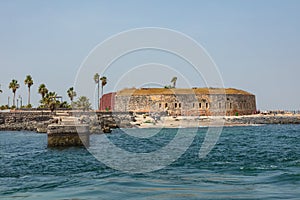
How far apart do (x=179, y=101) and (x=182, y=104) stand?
977 millimetres

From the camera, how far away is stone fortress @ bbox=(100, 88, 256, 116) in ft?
329

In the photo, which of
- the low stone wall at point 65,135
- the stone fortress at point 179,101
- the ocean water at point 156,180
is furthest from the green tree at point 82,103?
the ocean water at point 156,180

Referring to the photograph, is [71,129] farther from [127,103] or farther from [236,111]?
[236,111]

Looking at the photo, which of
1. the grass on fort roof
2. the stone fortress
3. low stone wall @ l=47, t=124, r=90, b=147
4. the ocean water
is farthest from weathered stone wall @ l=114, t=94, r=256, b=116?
the ocean water

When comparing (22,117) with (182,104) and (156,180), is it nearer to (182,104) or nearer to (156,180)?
(182,104)

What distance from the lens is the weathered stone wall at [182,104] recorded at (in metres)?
100

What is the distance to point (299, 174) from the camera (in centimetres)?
1614

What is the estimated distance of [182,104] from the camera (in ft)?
333

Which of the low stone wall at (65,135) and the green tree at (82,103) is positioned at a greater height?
the green tree at (82,103)

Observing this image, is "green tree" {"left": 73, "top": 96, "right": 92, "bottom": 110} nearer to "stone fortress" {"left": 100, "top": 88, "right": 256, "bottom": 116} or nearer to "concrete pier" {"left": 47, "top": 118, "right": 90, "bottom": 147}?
"stone fortress" {"left": 100, "top": 88, "right": 256, "bottom": 116}

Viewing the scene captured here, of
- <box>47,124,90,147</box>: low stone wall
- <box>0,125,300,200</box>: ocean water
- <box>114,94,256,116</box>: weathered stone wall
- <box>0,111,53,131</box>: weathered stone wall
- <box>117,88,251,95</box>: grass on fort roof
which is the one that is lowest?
<box>0,125,300,200</box>: ocean water

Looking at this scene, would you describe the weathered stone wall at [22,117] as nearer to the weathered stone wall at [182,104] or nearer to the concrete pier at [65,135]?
the weathered stone wall at [182,104]

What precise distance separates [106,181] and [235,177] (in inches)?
174

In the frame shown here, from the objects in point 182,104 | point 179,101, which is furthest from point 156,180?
point 182,104
